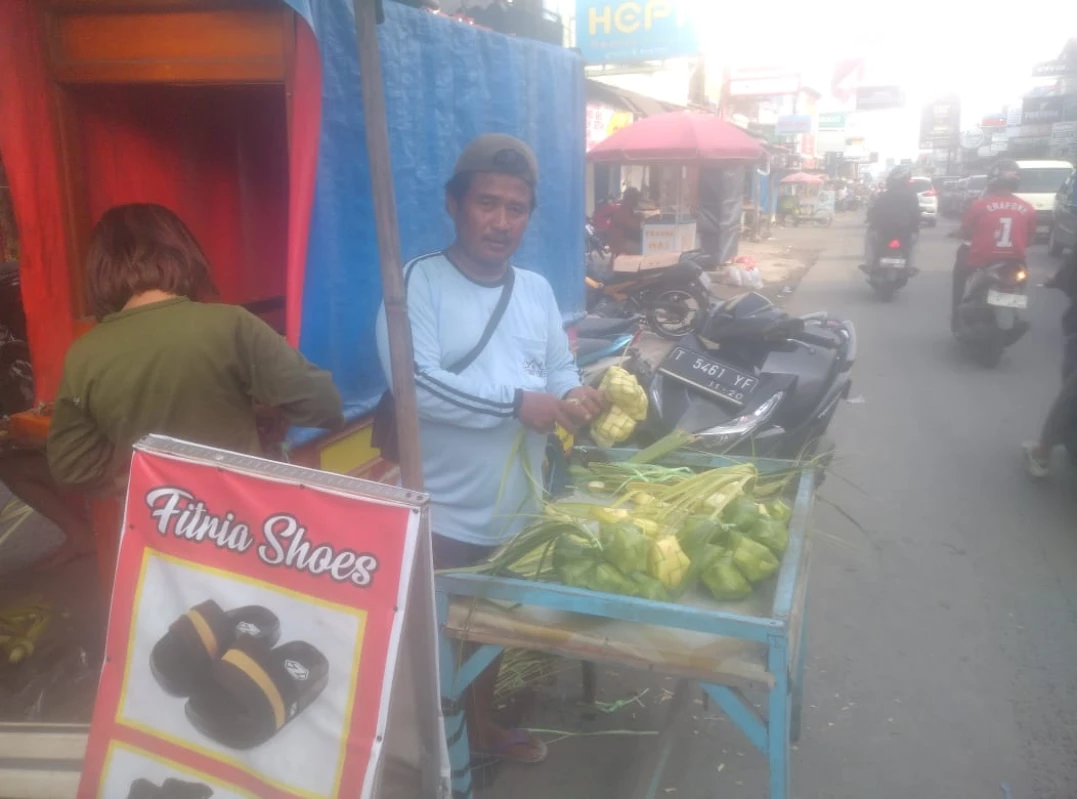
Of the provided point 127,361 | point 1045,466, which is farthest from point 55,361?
point 1045,466

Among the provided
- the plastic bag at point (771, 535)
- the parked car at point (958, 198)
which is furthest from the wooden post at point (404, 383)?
the parked car at point (958, 198)

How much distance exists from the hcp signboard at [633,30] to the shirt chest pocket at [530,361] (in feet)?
37.4

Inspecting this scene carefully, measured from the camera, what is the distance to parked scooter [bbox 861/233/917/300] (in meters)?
11.6

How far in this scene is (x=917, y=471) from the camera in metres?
5.45

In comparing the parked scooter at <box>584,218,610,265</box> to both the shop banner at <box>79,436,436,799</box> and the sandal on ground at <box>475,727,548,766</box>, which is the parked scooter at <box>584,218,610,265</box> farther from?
the shop banner at <box>79,436,436,799</box>

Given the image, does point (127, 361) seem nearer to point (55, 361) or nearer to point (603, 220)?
point (55, 361)

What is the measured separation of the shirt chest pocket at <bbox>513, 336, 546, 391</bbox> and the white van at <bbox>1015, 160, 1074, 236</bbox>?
2055 cm

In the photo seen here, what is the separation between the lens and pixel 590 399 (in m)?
2.35

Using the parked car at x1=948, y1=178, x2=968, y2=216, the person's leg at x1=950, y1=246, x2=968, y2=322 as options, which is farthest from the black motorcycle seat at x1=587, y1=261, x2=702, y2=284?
the parked car at x1=948, y1=178, x2=968, y2=216

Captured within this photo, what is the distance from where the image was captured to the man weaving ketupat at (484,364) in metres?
2.18

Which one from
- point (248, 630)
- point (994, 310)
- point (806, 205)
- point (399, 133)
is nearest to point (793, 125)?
point (806, 205)

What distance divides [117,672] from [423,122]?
2.30 meters

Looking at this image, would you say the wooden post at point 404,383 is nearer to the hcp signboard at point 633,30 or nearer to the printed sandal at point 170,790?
the printed sandal at point 170,790

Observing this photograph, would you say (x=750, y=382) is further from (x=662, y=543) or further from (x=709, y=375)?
(x=662, y=543)
